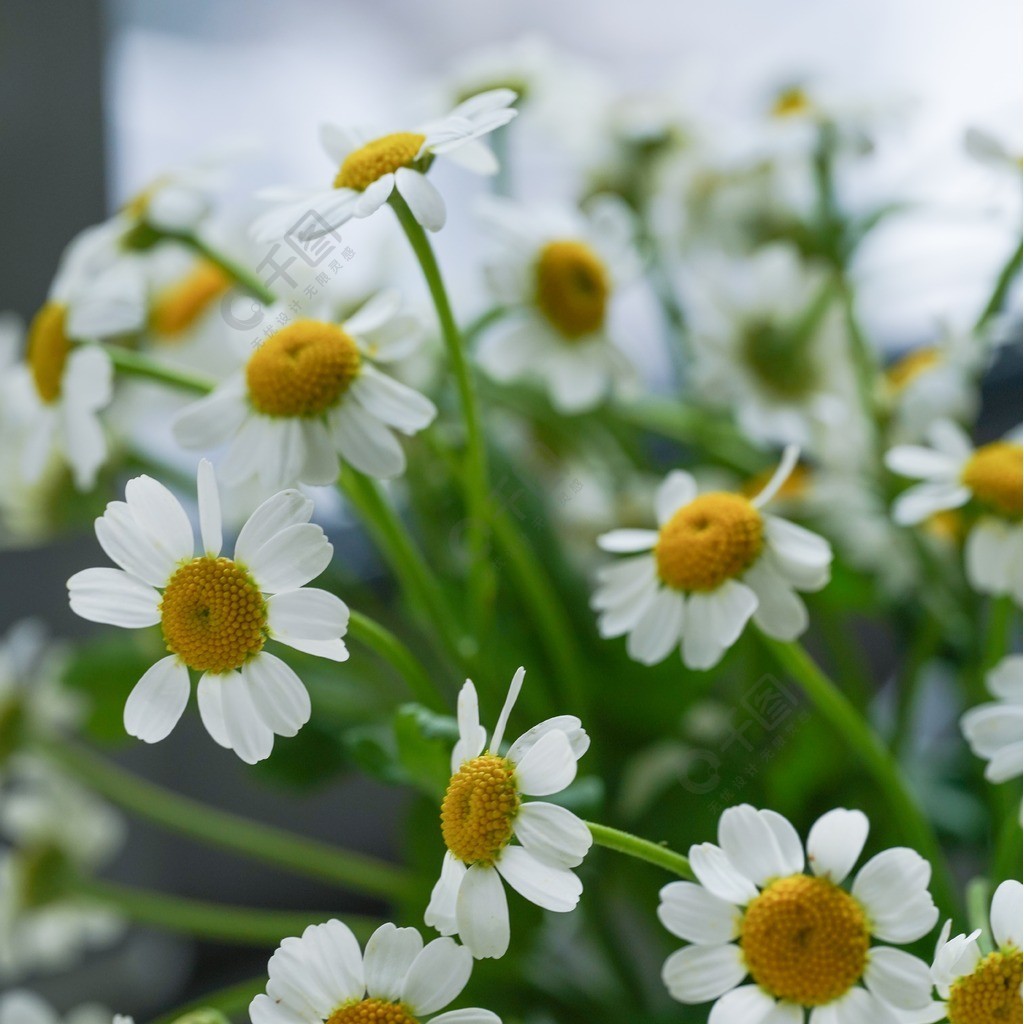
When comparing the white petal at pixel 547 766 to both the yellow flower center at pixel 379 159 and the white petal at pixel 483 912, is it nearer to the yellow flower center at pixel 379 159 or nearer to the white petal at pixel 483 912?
the white petal at pixel 483 912

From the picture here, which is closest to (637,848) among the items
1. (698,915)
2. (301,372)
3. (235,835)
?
(698,915)

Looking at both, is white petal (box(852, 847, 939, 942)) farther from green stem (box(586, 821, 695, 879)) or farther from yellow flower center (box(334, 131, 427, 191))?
yellow flower center (box(334, 131, 427, 191))

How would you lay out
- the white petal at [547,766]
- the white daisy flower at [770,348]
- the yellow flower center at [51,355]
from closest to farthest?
the white petal at [547,766], the yellow flower center at [51,355], the white daisy flower at [770,348]

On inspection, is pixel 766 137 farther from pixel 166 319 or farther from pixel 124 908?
pixel 124 908

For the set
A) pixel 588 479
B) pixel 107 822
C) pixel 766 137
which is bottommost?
pixel 107 822

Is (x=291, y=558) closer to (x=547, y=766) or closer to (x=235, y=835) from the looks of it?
(x=547, y=766)

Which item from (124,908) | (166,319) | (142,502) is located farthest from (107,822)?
(142,502)

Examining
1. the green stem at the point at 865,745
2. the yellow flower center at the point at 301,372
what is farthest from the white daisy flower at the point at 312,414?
the green stem at the point at 865,745
